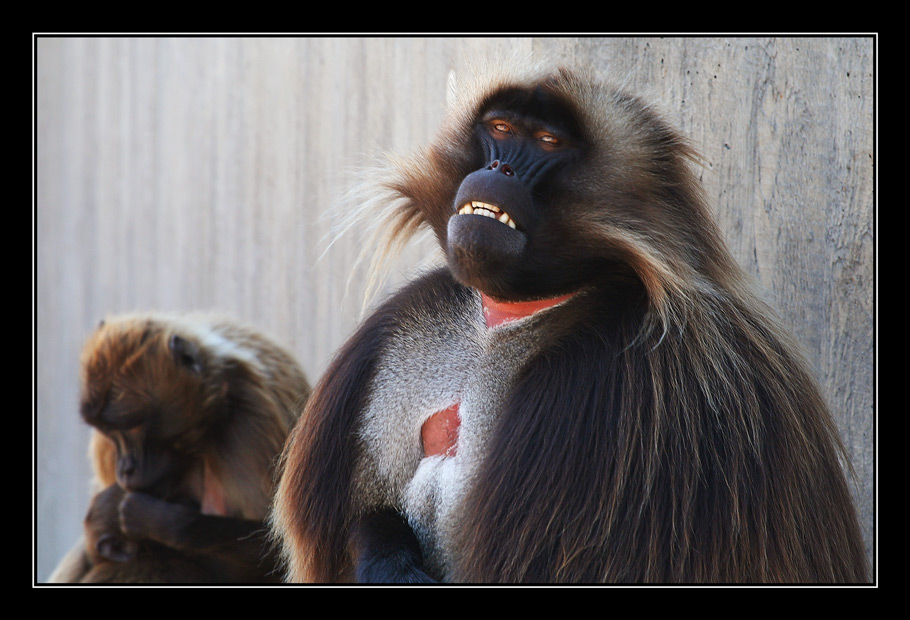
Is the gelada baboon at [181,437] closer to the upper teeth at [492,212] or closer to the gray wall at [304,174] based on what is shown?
the gray wall at [304,174]

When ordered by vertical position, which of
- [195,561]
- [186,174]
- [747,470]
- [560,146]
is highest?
[186,174]

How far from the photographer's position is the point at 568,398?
2020 millimetres

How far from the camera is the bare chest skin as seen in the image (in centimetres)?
216

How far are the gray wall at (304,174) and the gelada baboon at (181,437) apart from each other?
0.45 m

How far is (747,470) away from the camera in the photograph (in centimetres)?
194

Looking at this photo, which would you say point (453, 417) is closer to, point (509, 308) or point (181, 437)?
point (509, 308)

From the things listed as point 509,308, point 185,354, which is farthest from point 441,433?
point 185,354

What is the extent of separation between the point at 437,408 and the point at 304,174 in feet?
8.26

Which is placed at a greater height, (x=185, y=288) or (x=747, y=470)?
(x=185, y=288)

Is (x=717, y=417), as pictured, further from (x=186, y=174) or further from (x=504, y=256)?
(x=186, y=174)

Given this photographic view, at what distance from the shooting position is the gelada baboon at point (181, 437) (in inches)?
127

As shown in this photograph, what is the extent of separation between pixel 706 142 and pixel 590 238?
1001mm

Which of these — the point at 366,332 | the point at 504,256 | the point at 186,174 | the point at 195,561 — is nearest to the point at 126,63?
the point at 186,174

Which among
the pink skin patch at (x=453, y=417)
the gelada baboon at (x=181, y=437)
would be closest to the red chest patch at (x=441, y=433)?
the pink skin patch at (x=453, y=417)
